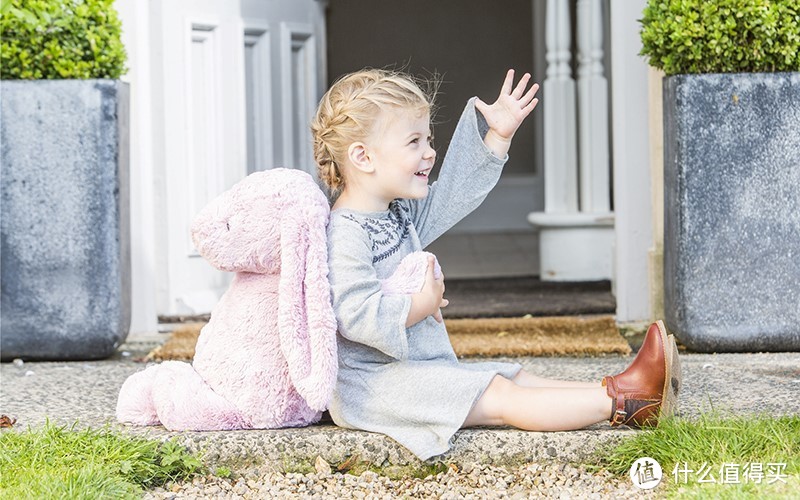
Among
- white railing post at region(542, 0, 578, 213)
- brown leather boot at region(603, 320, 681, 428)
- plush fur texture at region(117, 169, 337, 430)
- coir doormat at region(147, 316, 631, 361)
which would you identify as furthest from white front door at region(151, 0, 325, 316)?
brown leather boot at region(603, 320, 681, 428)

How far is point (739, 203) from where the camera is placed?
335cm

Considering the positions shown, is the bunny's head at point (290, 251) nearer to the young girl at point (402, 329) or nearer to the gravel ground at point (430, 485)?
the young girl at point (402, 329)

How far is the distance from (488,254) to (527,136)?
1477 mm

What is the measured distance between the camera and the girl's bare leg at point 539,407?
2.44m

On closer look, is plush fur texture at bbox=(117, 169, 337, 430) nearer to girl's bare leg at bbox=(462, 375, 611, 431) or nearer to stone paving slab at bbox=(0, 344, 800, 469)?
stone paving slab at bbox=(0, 344, 800, 469)

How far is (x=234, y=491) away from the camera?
7.88ft

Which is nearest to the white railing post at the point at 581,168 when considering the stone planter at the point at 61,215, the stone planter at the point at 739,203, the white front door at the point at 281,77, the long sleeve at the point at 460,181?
the white front door at the point at 281,77

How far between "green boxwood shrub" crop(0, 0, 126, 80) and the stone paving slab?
88cm

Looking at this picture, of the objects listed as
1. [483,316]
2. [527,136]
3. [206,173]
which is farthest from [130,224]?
[527,136]

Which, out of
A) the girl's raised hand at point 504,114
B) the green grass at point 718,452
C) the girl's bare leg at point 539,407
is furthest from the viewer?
the girl's raised hand at point 504,114

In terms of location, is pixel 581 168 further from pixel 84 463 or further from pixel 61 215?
pixel 84 463

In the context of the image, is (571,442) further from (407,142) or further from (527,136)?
(527,136)

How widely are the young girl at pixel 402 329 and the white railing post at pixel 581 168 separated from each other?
251 centimetres

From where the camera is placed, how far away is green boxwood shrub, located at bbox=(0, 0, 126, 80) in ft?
11.3
